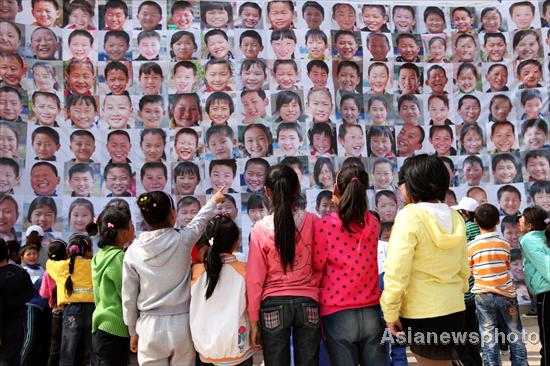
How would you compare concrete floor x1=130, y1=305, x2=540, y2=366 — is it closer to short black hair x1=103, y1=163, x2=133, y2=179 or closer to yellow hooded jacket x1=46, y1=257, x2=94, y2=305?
yellow hooded jacket x1=46, y1=257, x2=94, y2=305

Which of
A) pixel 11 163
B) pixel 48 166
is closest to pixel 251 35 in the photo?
pixel 48 166

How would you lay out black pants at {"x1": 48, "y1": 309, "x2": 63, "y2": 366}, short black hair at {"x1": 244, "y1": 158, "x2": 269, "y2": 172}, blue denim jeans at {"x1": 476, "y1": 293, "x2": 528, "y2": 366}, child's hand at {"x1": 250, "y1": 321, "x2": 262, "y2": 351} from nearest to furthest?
child's hand at {"x1": 250, "y1": 321, "x2": 262, "y2": 351}, blue denim jeans at {"x1": 476, "y1": 293, "x2": 528, "y2": 366}, black pants at {"x1": 48, "y1": 309, "x2": 63, "y2": 366}, short black hair at {"x1": 244, "y1": 158, "x2": 269, "y2": 172}

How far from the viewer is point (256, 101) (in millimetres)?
6547

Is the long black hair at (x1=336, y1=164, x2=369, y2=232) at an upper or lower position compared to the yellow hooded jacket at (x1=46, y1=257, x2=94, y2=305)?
upper

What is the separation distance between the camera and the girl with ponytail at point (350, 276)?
9.37ft

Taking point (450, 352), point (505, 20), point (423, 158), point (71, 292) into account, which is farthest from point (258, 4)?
point (450, 352)

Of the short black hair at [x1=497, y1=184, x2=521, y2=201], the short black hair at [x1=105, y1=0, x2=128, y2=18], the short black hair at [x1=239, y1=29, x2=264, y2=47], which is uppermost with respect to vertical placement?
the short black hair at [x1=105, y1=0, x2=128, y2=18]

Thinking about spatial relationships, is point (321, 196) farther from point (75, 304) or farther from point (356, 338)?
point (356, 338)

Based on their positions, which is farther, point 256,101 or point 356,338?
point 256,101

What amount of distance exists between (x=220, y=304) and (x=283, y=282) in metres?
0.37

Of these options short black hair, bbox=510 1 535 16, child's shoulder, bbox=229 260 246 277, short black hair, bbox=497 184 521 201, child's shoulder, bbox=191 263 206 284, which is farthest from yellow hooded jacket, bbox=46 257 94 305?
short black hair, bbox=510 1 535 16

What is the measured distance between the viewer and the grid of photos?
6172mm

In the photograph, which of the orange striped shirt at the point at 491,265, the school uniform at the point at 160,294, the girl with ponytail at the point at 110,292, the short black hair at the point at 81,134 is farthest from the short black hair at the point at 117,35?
the orange striped shirt at the point at 491,265

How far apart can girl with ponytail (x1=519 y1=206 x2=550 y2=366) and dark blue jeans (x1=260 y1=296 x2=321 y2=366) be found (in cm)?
212
